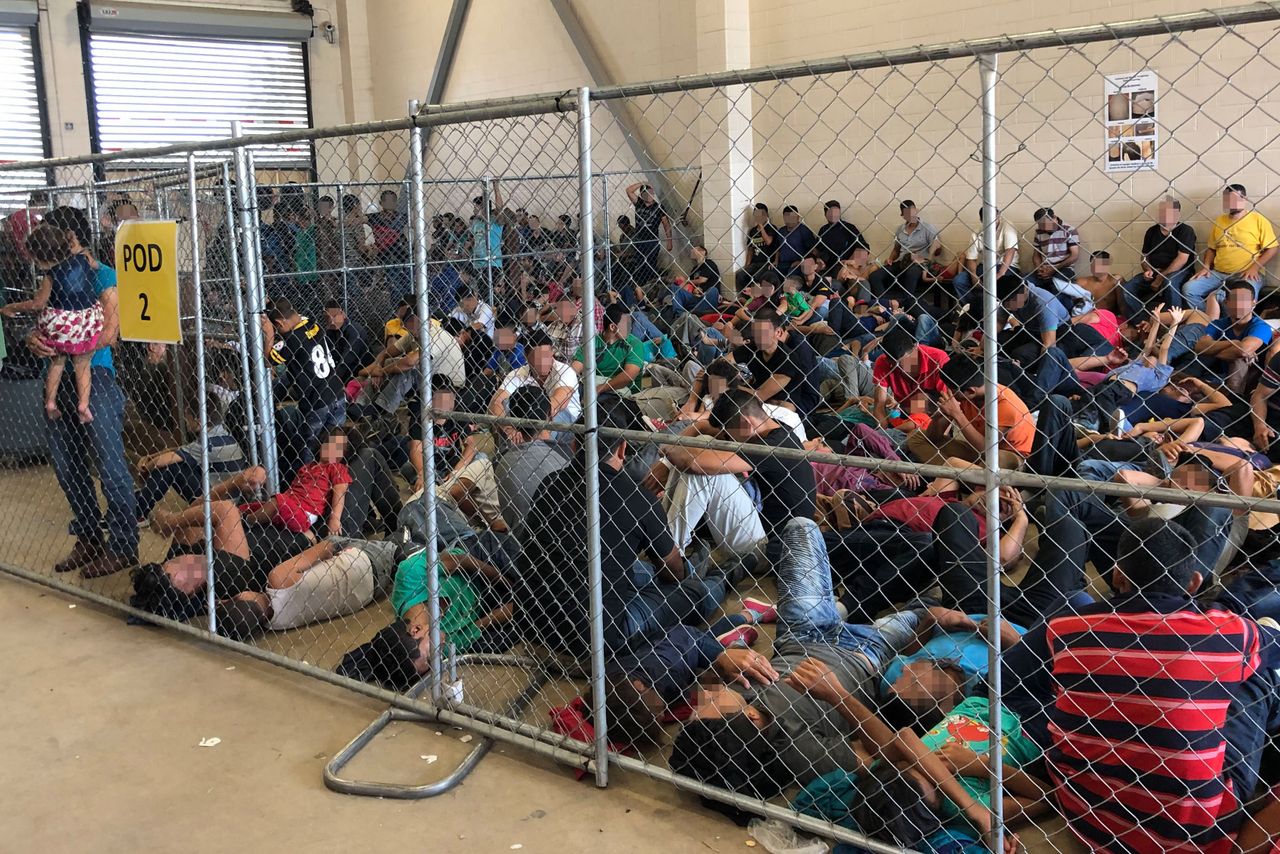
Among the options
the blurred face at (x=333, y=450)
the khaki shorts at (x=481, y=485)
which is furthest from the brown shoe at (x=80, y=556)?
the khaki shorts at (x=481, y=485)

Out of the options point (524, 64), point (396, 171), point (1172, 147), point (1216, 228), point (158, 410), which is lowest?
point (158, 410)

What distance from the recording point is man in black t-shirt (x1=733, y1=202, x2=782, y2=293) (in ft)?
31.6

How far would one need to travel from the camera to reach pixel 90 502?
18.8 ft

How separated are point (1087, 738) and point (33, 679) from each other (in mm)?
3912

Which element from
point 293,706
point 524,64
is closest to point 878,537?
point 293,706

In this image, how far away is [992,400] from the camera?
253 centimetres

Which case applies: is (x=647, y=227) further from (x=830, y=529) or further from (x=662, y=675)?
(x=662, y=675)

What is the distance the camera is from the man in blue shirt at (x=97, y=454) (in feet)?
17.6

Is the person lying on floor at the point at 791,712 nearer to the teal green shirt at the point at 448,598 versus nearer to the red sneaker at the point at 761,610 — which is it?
the red sneaker at the point at 761,610

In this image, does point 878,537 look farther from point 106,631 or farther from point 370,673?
point 106,631

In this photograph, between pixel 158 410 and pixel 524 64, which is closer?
pixel 158 410

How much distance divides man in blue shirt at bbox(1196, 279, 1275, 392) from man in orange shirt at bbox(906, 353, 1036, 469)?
1.28 meters

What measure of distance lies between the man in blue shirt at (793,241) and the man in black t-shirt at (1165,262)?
269cm

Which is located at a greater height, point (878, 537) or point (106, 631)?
point (878, 537)
